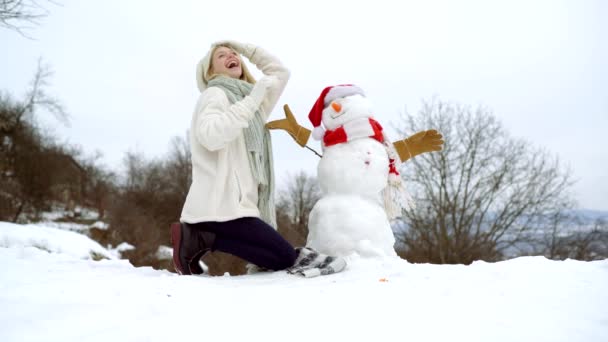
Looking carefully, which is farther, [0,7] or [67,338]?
[0,7]

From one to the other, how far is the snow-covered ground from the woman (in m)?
0.32

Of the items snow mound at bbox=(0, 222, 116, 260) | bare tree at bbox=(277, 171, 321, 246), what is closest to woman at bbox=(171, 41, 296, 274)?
snow mound at bbox=(0, 222, 116, 260)

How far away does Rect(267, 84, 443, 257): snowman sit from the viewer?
2.49 m

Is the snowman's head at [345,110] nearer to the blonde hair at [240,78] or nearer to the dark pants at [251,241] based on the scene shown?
the blonde hair at [240,78]

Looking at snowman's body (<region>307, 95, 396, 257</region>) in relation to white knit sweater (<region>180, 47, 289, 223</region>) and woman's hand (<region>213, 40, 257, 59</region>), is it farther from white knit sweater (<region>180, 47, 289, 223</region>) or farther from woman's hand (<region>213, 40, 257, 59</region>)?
woman's hand (<region>213, 40, 257, 59</region>)

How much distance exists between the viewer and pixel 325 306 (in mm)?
1421

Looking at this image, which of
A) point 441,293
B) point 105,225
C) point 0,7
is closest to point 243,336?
point 441,293

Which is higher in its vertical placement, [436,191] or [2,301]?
[436,191]

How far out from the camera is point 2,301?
1.35 m

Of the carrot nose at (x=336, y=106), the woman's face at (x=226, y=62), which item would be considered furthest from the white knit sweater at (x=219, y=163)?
the carrot nose at (x=336, y=106)

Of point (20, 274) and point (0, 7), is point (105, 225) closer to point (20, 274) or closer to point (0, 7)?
point (0, 7)

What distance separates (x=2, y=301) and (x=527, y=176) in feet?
42.8

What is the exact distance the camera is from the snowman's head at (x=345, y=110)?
2768 millimetres

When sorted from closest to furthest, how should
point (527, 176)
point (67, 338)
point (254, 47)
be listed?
1. point (67, 338)
2. point (254, 47)
3. point (527, 176)
